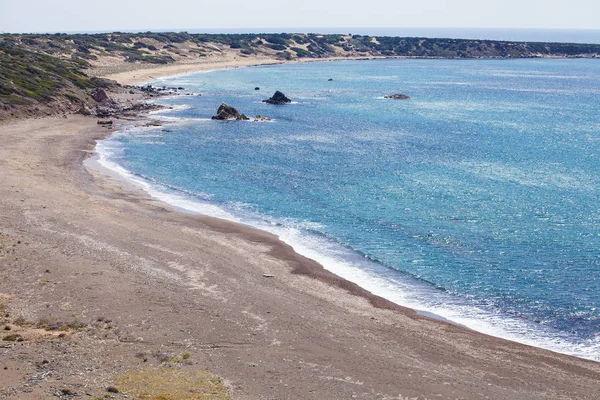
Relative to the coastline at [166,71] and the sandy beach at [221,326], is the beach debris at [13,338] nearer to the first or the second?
the sandy beach at [221,326]

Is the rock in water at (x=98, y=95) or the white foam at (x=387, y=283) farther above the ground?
the rock in water at (x=98, y=95)

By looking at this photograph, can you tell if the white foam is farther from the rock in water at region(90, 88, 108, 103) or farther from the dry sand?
the dry sand

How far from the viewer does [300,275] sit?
107 ft

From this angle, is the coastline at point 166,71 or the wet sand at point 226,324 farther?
the coastline at point 166,71

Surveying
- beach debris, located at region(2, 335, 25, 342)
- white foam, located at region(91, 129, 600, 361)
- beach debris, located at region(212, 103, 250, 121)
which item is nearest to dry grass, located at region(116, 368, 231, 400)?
Result: beach debris, located at region(2, 335, 25, 342)

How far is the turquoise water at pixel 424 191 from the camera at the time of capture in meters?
31.2

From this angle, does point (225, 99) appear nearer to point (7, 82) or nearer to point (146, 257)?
point (7, 82)

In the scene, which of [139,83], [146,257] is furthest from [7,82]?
[146,257]

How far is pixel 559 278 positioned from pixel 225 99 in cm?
8493

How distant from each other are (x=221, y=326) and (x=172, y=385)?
520cm

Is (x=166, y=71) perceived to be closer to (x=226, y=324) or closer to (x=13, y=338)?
(x=226, y=324)

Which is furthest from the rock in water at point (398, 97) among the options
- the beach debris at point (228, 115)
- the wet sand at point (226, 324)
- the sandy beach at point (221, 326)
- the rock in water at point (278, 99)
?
the sandy beach at point (221, 326)

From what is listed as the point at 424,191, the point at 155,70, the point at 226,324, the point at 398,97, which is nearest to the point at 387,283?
the point at 226,324

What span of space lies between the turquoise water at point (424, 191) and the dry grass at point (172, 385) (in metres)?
12.3
